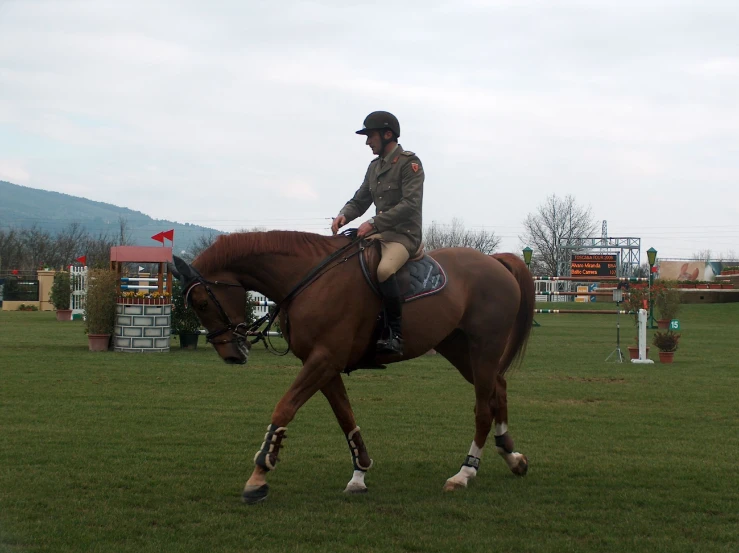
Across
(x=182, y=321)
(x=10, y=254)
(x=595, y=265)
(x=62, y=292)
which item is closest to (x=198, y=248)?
(x=10, y=254)

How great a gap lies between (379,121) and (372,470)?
2826 millimetres

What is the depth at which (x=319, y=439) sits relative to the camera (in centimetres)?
829

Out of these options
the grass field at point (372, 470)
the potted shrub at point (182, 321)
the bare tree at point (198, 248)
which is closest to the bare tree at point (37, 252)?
the bare tree at point (198, 248)

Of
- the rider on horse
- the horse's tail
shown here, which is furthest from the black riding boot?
the horse's tail

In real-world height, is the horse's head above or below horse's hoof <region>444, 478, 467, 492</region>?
above

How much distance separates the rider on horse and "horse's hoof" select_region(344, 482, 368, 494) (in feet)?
3.24

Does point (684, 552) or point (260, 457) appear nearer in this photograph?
point (684, 552)

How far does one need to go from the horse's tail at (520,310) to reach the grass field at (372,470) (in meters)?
0.96

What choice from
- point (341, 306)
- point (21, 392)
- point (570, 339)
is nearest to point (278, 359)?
point (21, 392)

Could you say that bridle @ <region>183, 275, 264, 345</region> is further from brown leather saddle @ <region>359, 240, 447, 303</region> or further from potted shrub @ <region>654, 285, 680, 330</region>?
potted shrub @ <region>654, 285, 680, 330</region>

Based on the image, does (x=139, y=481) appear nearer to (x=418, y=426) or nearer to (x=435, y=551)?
(x=435, y=551)

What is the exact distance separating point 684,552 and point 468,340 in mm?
2633

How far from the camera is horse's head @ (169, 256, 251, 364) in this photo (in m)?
6.01

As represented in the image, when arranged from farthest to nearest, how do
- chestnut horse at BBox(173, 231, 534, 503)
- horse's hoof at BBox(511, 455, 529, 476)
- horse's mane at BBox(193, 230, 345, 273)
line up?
horse's hoof at BBox(511, 455, 529, 476)
horse's mane at BBox(193, 230, 345, 273)
chestnut horse at BBox(173, 231, 534, 503)
